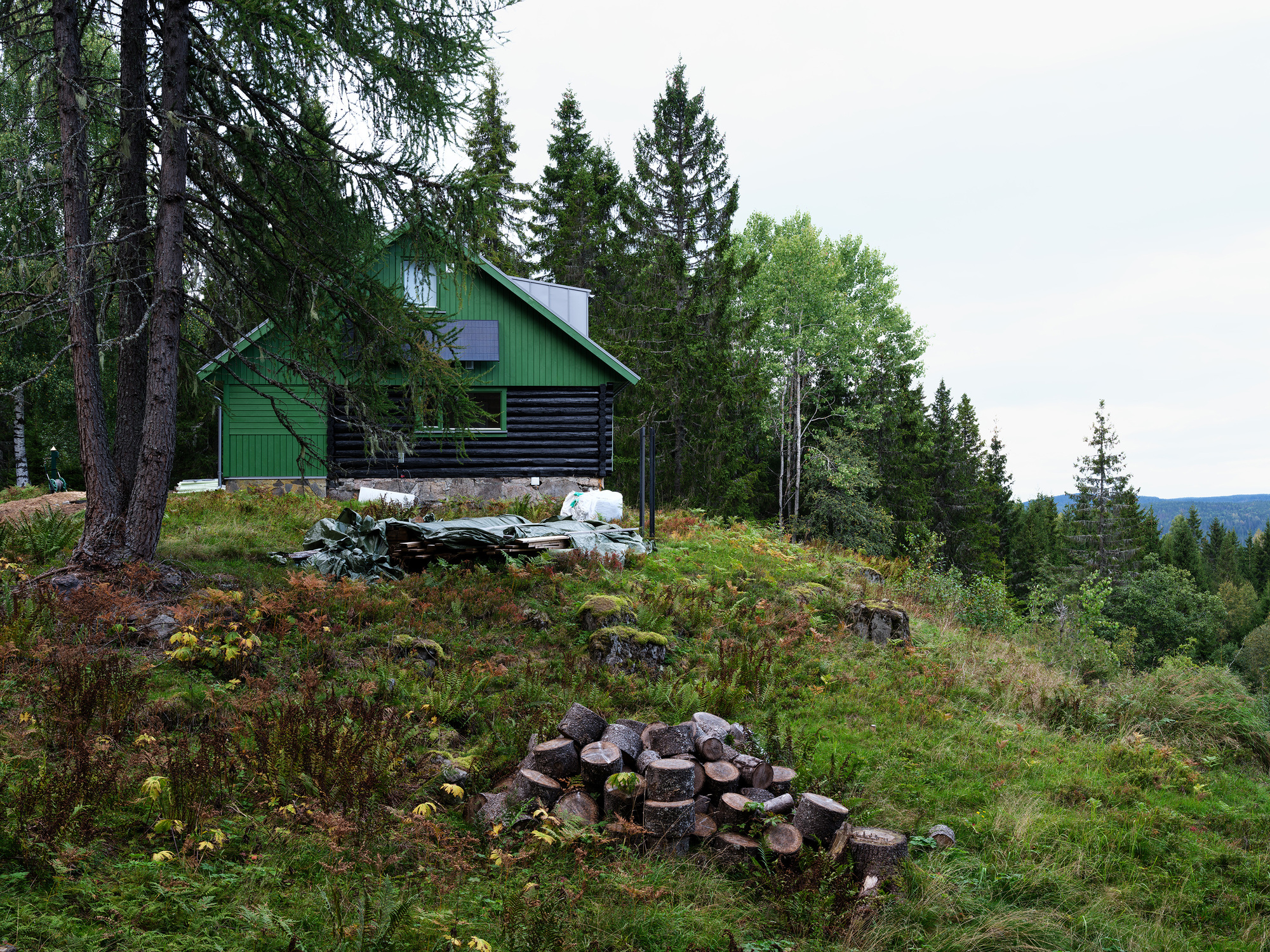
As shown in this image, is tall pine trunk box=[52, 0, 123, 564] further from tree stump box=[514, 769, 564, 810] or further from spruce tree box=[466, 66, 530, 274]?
spruce tree box=[466, 66, 530, 274]

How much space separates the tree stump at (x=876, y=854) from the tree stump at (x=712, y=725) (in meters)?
1.12

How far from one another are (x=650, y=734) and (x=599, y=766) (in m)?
0.49

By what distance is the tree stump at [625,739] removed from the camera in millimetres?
4977

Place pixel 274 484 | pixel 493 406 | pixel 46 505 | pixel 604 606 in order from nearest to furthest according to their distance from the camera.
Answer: pixel 604 606 → pixel 46 505 → pixel 274 484 → pixel 493 406

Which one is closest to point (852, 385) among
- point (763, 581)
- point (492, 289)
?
point (492, 289)

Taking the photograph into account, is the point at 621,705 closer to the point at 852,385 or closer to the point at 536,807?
the point at 536,807

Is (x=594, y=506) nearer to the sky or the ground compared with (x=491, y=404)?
nearer to the ground

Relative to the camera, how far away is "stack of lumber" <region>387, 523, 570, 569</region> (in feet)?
31.2

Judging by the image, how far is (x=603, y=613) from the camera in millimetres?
7863

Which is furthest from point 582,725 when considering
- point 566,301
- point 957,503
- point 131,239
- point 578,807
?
point 957,503

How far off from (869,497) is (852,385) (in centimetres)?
522

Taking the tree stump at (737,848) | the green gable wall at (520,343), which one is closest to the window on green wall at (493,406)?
the green gable wall at (520,343)

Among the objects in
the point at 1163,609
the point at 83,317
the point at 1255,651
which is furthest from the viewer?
the point at 1255,651

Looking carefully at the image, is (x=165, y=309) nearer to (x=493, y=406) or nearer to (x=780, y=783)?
(x=780, y=783)
